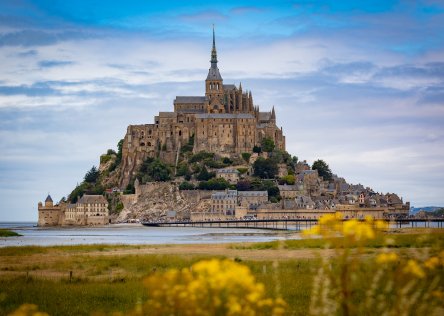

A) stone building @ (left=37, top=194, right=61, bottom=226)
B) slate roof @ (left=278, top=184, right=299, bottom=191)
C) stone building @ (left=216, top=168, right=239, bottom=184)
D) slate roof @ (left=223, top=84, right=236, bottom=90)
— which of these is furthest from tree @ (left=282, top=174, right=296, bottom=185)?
stone building @ (left=37, top=194, right=61, bottom=226)

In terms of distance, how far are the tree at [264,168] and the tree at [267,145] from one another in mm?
3710

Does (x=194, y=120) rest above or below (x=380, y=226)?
above

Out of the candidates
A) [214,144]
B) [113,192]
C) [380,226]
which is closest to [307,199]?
[214,144]

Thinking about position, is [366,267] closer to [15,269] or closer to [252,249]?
[15,269]

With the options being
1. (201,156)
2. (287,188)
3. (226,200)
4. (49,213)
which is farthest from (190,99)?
(49,213)

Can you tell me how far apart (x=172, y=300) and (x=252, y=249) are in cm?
4253

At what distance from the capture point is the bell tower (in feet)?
566

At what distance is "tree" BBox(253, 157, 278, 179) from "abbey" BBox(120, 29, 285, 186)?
5.57 meters

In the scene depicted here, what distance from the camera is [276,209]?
496 ft

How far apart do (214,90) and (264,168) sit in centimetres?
2636

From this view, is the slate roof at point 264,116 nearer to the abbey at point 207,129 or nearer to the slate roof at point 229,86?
the abbey at point 207,129

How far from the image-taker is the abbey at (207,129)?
16525cm

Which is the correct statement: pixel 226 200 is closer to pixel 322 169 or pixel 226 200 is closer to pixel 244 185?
pixel 244 185

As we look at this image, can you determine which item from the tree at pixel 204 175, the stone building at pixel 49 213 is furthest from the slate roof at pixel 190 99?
the stone building at pixel 49 213
